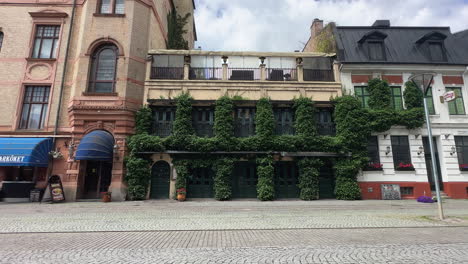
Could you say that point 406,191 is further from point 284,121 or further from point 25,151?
point 25,151

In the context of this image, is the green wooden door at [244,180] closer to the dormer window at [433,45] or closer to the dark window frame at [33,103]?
the dark window frame at [33,103]

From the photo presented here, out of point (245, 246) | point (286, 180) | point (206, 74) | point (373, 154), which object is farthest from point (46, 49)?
point (373, 154)

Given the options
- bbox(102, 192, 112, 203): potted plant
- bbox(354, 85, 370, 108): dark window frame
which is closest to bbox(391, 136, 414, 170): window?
bbox(354, 85, 370, 108): dark window frame

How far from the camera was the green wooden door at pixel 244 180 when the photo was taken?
53.5ft

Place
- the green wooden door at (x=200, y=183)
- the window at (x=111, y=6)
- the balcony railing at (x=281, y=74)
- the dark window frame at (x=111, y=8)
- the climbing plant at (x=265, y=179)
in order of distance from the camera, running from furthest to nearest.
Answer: the balcony railing at (x=281, y=74) < the window at (x=111, y=6) < the dark window frame at (x=111, y=8) < the green wooden door at (x=200, y=183) < the climbing plant at (x=265, y=179)

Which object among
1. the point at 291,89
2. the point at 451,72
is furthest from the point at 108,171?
the point at 451,72

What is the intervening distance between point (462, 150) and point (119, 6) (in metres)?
27.2

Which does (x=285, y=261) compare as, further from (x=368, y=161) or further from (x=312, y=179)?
(x=368, y=161)

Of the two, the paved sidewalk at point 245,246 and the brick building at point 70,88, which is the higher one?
the brick building at point 70,88

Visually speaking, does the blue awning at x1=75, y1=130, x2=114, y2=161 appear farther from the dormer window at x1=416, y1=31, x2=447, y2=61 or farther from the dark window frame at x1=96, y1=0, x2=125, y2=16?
the dormer window at x1=416, y1=31, x2=447, y2=61

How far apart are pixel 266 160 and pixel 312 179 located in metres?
3.33

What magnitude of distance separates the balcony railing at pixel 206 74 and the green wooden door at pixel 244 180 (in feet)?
22.4

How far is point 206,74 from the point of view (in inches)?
712

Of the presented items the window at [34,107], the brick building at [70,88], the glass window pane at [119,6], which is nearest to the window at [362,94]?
the brick building at [70,88]
